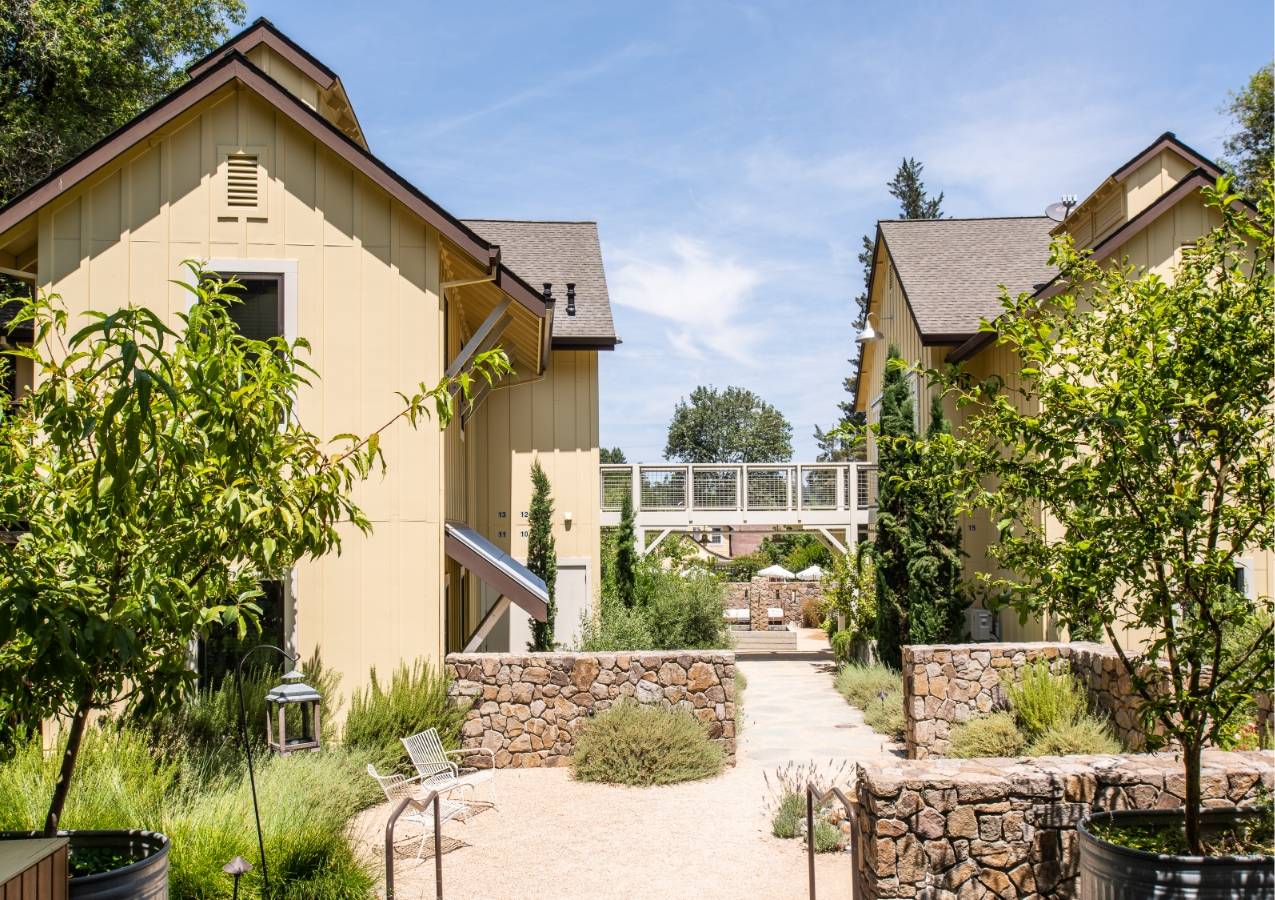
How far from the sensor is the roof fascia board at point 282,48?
48.1 ft

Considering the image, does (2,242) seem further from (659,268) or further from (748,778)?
(659,268)

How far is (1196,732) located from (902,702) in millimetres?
8876

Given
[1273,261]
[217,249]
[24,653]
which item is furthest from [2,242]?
[1273,261]

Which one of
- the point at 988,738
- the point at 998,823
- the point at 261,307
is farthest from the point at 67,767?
the point at 988,738

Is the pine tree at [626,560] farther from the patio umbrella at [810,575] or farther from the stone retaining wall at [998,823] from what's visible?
the patio umbrella at [810,575]

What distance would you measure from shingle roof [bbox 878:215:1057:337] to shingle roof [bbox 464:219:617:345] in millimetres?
5958

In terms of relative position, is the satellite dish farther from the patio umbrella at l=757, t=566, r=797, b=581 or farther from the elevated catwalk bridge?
the patio umbrella at l=757, t=566, r=797, b=581

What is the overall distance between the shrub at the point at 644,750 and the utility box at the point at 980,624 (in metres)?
7.51

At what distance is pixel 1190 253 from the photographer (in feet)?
19.1

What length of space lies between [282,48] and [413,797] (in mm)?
11421

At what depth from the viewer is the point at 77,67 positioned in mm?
20516

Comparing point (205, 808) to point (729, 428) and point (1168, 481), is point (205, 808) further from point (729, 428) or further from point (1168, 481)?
point (729, 428)

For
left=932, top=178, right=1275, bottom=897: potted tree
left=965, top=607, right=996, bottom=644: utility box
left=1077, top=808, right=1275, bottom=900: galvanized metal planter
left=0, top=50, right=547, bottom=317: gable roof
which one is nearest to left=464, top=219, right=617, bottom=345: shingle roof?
left=0, top=50, right=547, bottom=317: gable roof

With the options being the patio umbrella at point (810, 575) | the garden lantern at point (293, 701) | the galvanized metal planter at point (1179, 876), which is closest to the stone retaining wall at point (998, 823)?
the galvanized metal planter at point (1179, 876)
